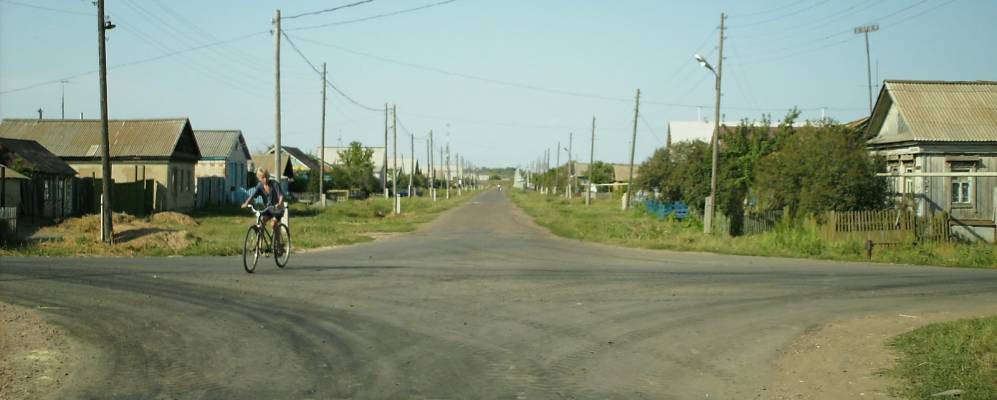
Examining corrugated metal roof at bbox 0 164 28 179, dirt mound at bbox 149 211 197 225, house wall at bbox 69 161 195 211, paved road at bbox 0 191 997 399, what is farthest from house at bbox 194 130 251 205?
paved road at bbox 0 191 997 399

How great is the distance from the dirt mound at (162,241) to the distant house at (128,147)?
21342 millimetres

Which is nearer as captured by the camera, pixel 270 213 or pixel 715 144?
pixel 270 213

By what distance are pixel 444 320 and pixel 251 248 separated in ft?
19.5

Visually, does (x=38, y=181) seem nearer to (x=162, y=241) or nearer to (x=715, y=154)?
(x=162, y=241)

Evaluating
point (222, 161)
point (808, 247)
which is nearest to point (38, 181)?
point (222, 161)

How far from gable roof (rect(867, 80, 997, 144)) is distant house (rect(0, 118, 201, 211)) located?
1326 inches

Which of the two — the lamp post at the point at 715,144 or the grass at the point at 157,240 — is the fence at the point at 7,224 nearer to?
the grass at the point at 157,240

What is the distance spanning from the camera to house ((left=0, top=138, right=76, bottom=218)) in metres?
33.0

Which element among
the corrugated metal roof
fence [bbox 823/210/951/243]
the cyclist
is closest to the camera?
the cyclist

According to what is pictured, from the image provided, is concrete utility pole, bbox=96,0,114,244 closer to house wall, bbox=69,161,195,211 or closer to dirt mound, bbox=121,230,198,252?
dirt mound, bbox=121,230,198,252

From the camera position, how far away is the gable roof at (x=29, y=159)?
1309 inches

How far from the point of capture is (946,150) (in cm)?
3253

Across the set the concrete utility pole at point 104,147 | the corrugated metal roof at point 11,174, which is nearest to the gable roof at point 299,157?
the corrugated metal roof at point 11,174

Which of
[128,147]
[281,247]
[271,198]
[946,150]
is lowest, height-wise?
[281,247]
